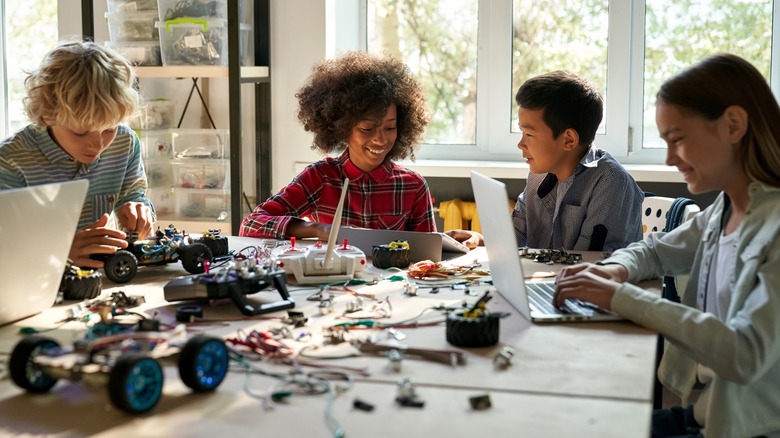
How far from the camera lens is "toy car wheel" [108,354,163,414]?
3.33 feet

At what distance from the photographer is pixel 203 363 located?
1.10 m

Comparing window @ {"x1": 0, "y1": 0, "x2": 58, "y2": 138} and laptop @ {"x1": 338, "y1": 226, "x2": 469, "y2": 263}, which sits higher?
window @ {"x1": 0, "y1": 0, "x2": 58, "y2": 138}

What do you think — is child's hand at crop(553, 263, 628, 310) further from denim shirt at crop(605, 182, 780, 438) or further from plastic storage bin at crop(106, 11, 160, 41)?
plastic storage bin at crop(106, 11, 160, 41)

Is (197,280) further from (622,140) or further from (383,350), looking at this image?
(622,140)

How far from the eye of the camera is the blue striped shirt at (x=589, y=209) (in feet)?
7.43

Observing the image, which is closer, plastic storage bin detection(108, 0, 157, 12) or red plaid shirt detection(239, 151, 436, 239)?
red plaid shirt detection(239, 151, 436, 239)

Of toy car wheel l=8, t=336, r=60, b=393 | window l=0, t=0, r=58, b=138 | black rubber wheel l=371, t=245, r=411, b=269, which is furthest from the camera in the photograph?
window l=0, t=0, r=58, b=138

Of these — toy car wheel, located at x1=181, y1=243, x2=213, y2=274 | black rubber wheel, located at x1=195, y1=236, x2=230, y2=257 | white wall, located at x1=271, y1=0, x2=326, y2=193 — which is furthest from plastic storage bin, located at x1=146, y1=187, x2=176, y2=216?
toy car wheel, located at x1=181, y1=243, x2=213, y2=274

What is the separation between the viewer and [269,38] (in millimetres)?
3545

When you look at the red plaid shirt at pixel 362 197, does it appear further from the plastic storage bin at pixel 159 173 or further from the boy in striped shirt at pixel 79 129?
the plastic storage bin at pixel 159 173

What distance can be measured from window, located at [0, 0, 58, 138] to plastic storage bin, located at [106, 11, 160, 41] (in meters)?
0.81

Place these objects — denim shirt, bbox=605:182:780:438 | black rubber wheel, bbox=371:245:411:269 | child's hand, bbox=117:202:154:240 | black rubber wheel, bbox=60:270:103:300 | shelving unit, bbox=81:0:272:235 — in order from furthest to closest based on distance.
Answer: shelving unit, bbox=81:0:272:235 < child's hand, bbox=117:202:154:240 < black rubber wheel, bbox=371:245:411:269 < black rubber wheel, bbox=60:270:103:300 < denim shirt, bbox=605:182:780:438

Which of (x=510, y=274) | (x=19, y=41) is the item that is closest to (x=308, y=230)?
(x=510, y=274)

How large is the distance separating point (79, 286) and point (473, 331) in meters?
0.77
